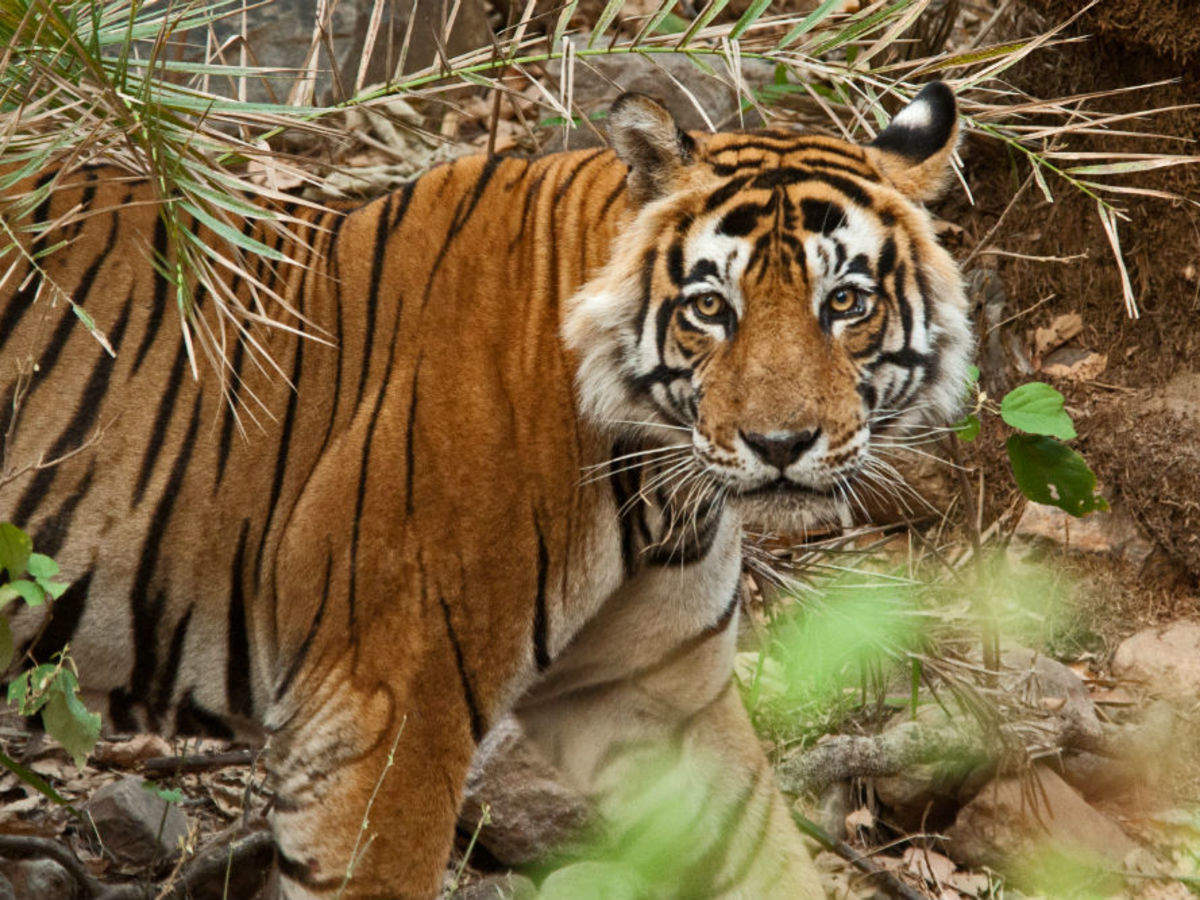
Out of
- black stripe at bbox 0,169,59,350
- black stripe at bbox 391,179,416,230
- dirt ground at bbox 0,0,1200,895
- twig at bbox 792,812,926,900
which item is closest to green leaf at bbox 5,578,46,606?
black stripe at bbox 0,169,59,350

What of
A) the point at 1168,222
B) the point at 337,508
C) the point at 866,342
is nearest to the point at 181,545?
the point at 337,508

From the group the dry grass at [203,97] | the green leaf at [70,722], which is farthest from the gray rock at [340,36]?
the green leaf at [70,722]

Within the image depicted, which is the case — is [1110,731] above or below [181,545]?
below

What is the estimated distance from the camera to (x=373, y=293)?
317 centimetres

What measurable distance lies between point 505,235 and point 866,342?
844 millimetres

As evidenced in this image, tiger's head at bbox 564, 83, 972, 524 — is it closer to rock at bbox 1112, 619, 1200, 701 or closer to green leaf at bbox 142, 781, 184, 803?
green leaf at bbox 142, 781, 184, 803

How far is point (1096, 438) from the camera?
5.47m

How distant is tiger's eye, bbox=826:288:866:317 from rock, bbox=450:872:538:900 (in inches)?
70.5

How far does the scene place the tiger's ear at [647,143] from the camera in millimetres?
2816

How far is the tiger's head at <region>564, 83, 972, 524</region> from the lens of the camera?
275 cm

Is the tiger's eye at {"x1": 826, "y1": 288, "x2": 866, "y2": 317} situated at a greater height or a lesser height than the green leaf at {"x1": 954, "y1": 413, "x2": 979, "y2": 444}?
greater

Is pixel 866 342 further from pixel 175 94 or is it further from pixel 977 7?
pixel 977 7

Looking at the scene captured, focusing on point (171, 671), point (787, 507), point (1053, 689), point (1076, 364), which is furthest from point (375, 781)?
point (1076, 364)

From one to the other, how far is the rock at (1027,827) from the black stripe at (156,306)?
8.52 feet
